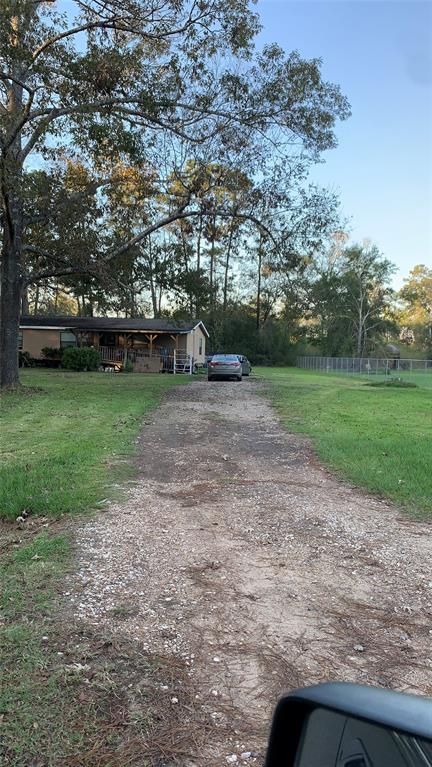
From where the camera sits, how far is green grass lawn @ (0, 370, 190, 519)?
17.3 feet

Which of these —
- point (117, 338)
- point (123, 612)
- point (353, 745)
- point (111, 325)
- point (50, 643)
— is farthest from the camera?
point (117, 338)

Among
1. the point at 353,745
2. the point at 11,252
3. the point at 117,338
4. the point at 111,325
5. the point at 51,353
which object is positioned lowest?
the point at 353,745

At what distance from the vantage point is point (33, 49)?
12.5 m

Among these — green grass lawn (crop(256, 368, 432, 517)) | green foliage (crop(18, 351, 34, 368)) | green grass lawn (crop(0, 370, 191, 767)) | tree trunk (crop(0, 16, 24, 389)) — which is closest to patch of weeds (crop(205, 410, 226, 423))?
green grass lawn (crop(256, 368, 432, 517))

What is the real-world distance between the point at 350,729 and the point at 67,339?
36532 millimetres

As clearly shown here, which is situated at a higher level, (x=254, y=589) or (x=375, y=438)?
(x=375, y=438)

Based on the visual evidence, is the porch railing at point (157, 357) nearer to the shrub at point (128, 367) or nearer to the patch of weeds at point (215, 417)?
the shrub at point (128, 367)

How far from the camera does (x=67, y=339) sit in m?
35.8

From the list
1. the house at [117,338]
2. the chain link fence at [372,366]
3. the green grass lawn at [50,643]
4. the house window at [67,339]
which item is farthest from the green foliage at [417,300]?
the green grass lawn at [50,643]

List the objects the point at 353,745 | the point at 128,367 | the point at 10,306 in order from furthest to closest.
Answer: the point at 128,367 < the point at 10,306 < the point at 353,745

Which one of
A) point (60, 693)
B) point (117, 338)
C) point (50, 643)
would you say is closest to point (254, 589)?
A: point (50, 643)

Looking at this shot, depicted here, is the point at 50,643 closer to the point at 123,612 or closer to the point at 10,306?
the point at 123,612

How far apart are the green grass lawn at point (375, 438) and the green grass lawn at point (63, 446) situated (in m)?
3.17

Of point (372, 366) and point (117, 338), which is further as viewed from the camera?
point (372, 366)
